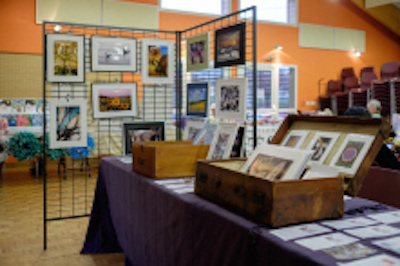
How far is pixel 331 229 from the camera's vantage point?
1263mm

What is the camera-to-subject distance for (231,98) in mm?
2443

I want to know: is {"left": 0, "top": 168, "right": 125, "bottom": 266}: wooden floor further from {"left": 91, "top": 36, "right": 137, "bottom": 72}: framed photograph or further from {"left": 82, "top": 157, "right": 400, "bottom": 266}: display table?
{"left": 91, "top": 36, "right": 137, "bottom": 72}: framed photograph

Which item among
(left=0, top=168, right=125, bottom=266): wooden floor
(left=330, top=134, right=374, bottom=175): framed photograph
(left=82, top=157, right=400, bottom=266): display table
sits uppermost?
(left=330, top=134, right=374, bottom=175): framed photograph

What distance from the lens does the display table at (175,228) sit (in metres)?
1.21

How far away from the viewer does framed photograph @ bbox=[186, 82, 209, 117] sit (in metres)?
2.84

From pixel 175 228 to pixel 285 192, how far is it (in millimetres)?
730

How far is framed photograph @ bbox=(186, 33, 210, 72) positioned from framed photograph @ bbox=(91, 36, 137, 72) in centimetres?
48

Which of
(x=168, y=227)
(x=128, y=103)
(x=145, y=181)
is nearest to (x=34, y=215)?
(x=128, y=103)

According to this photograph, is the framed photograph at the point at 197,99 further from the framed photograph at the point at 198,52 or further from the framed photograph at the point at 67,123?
the framed photograph at the point at 67,123

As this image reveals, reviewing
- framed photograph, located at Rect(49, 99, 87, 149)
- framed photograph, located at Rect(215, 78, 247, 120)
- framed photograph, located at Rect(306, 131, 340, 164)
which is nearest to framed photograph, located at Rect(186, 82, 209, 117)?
framed photograph, located at Rect(215, 78, 247, 120)

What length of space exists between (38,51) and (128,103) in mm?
6004

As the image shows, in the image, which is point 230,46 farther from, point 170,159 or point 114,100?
point 114,100

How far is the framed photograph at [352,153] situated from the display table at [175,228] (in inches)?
5.7

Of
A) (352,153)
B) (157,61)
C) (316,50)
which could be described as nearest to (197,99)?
(157,61)
